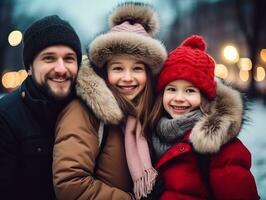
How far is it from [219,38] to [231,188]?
50.3 metres

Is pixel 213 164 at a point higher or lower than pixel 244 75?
higher

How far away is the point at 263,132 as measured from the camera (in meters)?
13.8

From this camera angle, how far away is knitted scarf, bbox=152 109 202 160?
3562 millimetres

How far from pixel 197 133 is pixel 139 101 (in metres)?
0.69

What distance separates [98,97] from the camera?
338cm

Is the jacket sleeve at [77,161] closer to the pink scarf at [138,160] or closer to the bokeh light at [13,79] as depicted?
the pink scarf at [138,160]

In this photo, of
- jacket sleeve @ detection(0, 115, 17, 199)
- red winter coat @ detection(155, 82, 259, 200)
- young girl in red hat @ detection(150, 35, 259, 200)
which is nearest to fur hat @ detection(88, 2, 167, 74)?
young girl in red hat @ detection(150, 35, 259, 200)

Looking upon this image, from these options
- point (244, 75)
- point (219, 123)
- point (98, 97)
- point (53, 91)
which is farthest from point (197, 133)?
point (244, 75)

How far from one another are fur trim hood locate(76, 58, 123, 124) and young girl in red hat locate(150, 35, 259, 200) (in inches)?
20.3

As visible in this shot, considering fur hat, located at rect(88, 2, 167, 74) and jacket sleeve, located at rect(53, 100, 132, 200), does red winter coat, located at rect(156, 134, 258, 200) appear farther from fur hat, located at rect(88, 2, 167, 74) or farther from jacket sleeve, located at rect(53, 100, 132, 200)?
fur hat, located at rect(88, 2, 167, 74)

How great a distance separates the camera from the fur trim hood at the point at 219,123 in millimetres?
3307

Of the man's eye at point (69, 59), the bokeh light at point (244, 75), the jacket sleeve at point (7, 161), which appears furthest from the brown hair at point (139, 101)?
the bokeh light at point (244, 75)

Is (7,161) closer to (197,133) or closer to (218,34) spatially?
(197,133)

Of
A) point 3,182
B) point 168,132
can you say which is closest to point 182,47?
point 168,132
